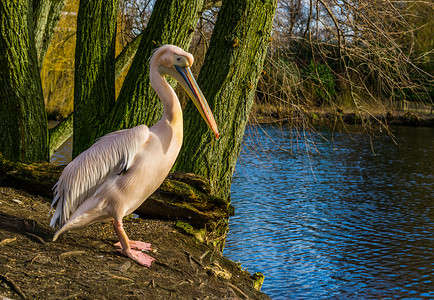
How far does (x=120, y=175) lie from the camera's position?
143 inches

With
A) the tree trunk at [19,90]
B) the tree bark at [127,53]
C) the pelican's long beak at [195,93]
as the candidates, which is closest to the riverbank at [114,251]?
the tree trunk at [19,90]

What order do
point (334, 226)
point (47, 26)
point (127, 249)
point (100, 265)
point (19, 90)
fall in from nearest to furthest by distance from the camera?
point (100, 265)
point (127, 249)
point (19, 90)
point (47, 26)
point (334, 226)

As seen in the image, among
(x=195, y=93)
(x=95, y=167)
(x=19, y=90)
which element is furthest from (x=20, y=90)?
(x=195, y=93)

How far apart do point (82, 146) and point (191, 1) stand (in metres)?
1.72

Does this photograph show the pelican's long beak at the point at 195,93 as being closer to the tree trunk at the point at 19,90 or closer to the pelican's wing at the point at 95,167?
the pelican's wing at the point at 95,167

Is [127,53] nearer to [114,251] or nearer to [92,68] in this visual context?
[92,68]

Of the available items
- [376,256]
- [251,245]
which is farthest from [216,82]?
[376,256]

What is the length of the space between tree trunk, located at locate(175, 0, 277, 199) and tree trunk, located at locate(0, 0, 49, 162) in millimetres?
1548

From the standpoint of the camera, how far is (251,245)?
345 inches

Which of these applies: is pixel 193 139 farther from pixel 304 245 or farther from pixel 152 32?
pixel 304 245

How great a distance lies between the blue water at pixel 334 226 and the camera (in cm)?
752

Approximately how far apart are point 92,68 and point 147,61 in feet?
2.23

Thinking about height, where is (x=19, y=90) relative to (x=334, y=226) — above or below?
above

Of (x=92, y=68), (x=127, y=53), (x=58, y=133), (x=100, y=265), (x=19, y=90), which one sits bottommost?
(x=100, y=265)
